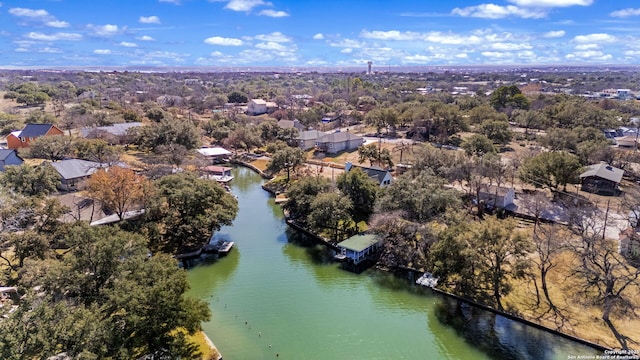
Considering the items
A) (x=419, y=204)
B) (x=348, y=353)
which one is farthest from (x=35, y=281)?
(x=419, y=204)

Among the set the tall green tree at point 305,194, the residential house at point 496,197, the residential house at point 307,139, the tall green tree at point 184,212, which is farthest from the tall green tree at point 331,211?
the residential house at point 307,139

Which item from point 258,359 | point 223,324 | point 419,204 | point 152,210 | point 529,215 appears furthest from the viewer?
point 529,215

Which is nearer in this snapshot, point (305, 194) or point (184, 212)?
point (184, 212)

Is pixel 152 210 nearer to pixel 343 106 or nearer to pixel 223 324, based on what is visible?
pixel 223 324

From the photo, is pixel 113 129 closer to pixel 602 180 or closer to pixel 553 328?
pixel 553 328

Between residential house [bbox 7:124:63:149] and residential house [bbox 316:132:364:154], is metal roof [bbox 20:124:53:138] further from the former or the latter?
residential house [bbox 316:132:364:154]

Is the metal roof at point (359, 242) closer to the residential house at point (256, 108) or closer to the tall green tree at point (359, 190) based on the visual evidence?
the tall green tree at point (359, 190)

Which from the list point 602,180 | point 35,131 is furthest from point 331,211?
point 35,131
